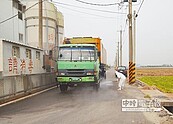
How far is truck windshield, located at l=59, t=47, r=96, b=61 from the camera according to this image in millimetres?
13654

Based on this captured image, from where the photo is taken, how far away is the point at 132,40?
69.2ft

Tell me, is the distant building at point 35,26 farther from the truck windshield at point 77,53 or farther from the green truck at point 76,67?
the green truck at point 76,67

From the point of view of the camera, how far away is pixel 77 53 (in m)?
13.8

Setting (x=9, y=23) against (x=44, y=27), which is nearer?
(x=44, y=27)

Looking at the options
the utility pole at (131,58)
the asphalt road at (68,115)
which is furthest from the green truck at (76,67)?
the utility pole at (131,58)

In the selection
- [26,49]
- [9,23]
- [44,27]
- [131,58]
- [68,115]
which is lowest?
[68,115]

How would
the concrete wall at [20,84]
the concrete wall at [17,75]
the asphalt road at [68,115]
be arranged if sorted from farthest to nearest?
the concrete wall at [17,75], the concrete wall at [20,84], the asphalt road at [68,115]

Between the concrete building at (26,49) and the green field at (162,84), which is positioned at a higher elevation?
the concrete building at (26,49)

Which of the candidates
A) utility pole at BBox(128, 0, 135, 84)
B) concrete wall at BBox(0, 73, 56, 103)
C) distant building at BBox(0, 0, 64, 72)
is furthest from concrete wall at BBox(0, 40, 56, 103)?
utility pole at BBox(128, 0, 135, 84)

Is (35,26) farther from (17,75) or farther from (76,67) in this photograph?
(17,75)

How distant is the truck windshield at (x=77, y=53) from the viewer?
1365 centimetres

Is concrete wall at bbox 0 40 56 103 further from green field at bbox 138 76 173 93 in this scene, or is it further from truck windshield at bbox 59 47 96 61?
green field at bbox 138 76 173 93

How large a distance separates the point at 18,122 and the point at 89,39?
12232 mm

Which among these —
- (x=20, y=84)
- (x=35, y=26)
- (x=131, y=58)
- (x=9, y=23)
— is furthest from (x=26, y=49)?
(x=9, y=23)
